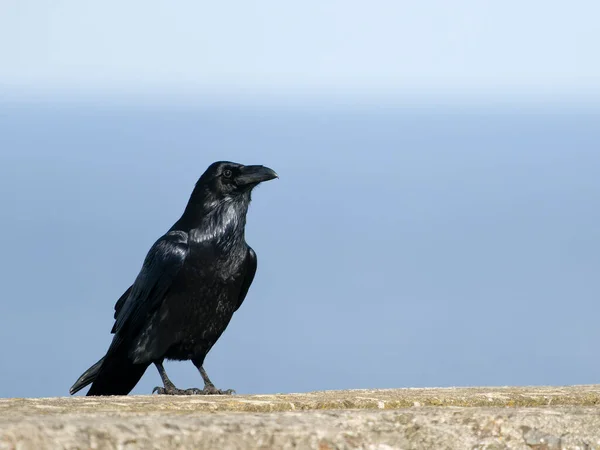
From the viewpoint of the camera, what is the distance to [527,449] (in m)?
4.67

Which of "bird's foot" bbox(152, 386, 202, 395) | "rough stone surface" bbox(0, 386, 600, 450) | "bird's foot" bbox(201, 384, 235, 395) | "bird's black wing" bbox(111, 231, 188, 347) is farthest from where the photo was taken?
"bird's black wing" bbox(111, 231, 188, 347)

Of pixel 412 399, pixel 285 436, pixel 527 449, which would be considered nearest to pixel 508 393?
pixel 412 399

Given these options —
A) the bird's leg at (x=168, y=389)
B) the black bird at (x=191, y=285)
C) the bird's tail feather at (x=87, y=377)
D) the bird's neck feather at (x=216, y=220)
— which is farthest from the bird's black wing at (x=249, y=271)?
the bird's tail feather at (x=87, y=377)

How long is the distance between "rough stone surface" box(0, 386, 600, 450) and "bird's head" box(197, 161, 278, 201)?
3.38 m

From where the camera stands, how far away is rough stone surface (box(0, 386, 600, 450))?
169 inches

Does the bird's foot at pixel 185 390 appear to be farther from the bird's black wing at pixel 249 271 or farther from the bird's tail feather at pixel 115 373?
the bird's black wing at pixel 249 271

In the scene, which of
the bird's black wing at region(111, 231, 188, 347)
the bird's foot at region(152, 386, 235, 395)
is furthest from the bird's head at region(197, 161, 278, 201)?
the bird's foot at region(152, 386, 235, 395)

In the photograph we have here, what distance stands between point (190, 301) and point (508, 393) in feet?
9.69

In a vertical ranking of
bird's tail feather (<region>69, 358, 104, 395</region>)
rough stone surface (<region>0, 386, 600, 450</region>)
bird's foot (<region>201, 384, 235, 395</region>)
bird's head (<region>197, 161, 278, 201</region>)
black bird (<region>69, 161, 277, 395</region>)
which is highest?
bird's head (<region>197, 161, 278, 201</region>)

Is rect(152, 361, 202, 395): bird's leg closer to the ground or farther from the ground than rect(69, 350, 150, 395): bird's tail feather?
closer to the ground

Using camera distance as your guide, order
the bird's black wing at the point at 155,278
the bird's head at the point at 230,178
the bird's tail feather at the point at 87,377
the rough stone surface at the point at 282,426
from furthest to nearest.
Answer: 1. the bird's tail feather at the point at 87,377
2. the bird's head at the point at 230,178
3. the bird's black wing at the point at 155,278
4. the rough stone surface at the point at 282,426

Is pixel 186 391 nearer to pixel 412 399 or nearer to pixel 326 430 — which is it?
pixel 412 399

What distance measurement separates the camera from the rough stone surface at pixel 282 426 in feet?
14.1

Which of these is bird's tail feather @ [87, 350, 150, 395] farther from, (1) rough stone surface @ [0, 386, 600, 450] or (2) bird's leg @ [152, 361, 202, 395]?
(1) rough stone surface @ [0, 386, 600, 450]
